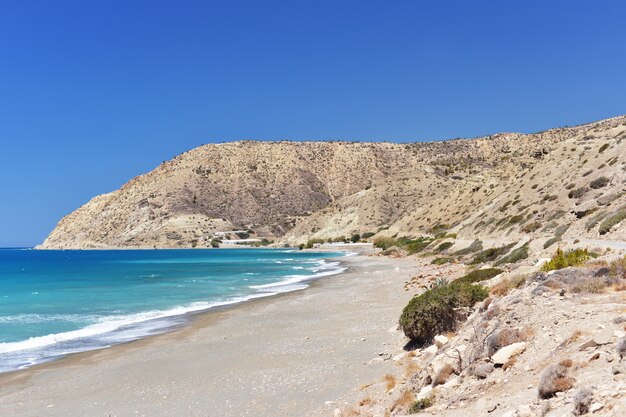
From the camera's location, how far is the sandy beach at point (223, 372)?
1036 centimetres

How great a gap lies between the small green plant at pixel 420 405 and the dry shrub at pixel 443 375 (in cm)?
80

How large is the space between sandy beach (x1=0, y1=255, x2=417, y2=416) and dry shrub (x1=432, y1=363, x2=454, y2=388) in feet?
6.58

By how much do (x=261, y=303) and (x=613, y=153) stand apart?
36.6m

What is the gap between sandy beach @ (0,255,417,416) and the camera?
408 inches

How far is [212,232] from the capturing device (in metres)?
153

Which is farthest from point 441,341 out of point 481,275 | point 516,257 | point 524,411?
point 516,257

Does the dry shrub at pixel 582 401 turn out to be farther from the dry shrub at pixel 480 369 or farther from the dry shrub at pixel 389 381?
the dry shrub at pixel 389 381

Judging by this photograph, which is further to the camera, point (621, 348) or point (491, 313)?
point (491, 313)

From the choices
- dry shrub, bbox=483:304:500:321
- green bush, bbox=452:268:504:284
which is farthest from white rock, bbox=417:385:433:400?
green bush, bbox=452:268:504:284

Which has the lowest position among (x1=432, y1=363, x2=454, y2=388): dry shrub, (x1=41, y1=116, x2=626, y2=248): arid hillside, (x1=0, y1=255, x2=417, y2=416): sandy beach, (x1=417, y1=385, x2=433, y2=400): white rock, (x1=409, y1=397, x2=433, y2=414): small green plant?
(x1=0, y1=255, x2=417, y2=416): sandy beach

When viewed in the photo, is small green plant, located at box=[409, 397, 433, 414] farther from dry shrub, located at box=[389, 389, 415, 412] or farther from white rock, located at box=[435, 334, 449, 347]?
white rock, located at box=[435, 334, 449, 347]

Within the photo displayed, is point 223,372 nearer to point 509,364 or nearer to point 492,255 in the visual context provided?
point 509,364

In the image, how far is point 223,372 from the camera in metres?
12.8

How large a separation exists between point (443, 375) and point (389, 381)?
6.68 feet
